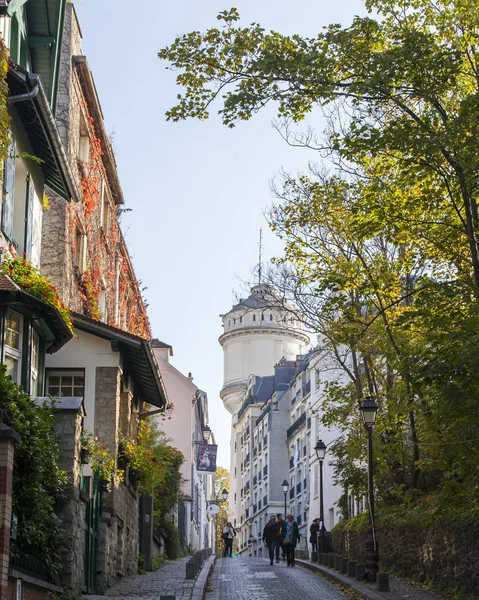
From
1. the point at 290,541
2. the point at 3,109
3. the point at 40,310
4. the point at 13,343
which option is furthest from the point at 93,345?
the point at 290,541

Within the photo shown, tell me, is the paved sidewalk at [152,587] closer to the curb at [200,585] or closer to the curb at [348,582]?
the curb at [200,585]

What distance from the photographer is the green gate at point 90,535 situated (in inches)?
A: 660

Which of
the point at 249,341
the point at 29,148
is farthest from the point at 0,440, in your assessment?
the point at 249,341

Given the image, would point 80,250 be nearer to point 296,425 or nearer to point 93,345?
point 93,345

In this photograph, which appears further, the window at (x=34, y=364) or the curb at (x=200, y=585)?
the curb at (x=200, y=585)

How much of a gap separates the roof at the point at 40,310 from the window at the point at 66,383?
10.2 feet

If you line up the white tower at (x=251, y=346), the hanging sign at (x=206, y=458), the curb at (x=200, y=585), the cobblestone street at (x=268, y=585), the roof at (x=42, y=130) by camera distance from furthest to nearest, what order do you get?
1. the white tower at (x=251, y=346)
2. the hanging sign at (x=206, y=458)
3. the cobblestone street at (x=268, y=585)
4. the curb at (x=200, y=585)
5. the roof at (x=42, y=130)

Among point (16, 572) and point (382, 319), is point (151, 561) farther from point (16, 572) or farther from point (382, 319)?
point (16, 572)

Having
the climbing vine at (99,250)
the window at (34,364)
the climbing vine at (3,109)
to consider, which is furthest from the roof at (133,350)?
the climbing vine at (3,109)

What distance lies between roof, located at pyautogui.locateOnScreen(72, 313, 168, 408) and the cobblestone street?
4.94m

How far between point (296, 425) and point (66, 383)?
44.3 metres

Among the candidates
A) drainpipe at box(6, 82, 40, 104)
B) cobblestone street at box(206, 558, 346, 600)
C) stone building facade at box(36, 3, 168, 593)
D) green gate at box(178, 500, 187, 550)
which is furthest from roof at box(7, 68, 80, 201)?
green gate at box(178, 500, 187, 550)

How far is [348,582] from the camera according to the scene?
20.2 meters

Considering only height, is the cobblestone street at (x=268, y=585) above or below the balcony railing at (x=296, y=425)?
below
